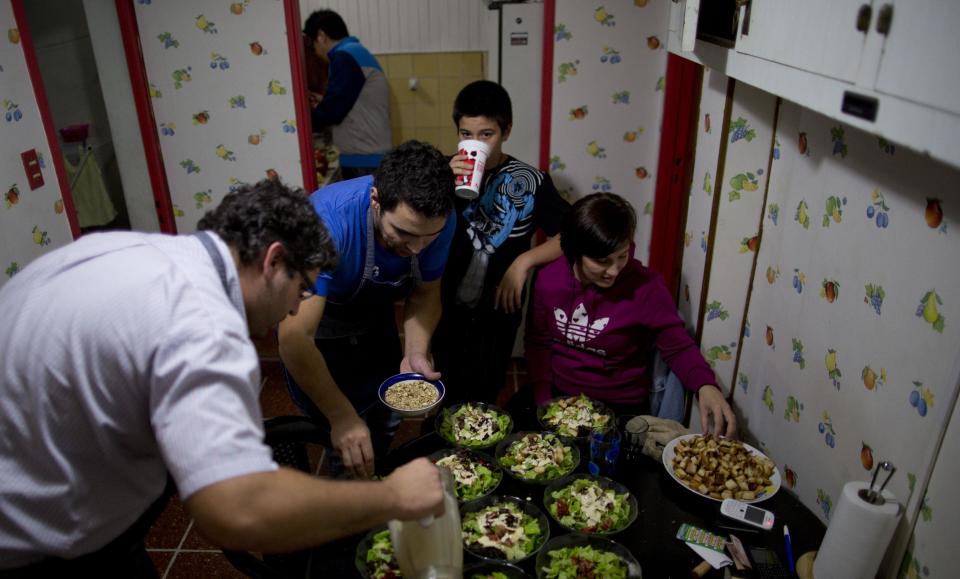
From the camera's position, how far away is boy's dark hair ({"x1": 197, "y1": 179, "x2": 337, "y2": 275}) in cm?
113

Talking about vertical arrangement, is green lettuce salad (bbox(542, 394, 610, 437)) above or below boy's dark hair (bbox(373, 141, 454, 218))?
below

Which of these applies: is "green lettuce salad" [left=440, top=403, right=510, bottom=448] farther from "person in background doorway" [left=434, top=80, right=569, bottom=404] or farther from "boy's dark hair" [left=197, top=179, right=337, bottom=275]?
"boy's dark hair" [left=197, top=179, right=337, bottom=275]

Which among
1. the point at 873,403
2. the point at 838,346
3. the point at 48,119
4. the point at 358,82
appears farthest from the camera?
the point at 358,82

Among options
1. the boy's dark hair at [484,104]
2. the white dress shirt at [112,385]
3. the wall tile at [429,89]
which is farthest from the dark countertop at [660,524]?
the wall tile at [429,89]

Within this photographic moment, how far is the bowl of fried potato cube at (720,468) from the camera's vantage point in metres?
1.55

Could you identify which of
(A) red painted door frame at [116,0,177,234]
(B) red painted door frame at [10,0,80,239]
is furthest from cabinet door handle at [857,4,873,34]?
(A) red painted door frame at [116,0,177,234]

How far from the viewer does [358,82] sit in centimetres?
400

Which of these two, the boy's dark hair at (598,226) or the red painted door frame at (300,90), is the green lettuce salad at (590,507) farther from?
the red painted door frame at (300,90)

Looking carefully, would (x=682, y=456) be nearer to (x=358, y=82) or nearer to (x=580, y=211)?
(x=580, y=211)

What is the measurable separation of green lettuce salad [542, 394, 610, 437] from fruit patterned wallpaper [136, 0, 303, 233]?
1731 mm

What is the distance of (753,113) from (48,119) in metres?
2.46

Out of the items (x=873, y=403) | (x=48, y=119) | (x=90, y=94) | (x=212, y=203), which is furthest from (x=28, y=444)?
(x=90, y=94)

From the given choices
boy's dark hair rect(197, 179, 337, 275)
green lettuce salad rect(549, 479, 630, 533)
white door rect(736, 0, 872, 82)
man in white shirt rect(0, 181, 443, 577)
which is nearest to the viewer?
man in white shirt rect(0, 181, 443, 577)

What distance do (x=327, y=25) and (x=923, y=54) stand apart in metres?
3.75
